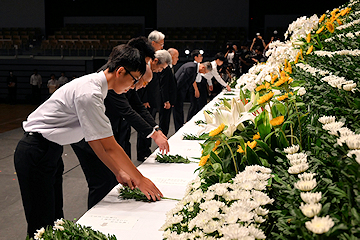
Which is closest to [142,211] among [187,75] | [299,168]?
[299,168]

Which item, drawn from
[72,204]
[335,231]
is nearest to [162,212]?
[335,231]

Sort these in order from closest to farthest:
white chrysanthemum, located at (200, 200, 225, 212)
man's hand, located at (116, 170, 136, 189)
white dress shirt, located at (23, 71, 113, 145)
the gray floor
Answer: white chrysanthemum, located at (200, 200, 225, 212) < white dress shirt, located at (23, 71, 113, 145) < man's hand, located at (116, 170, 136, 189) < the gray floor

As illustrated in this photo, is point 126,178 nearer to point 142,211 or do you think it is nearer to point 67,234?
point 142,211

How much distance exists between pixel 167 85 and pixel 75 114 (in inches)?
131

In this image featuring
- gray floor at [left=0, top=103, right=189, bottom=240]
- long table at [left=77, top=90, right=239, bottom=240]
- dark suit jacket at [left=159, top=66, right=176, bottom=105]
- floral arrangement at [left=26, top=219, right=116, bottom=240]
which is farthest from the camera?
dark suit jacket at [left=159, top=66, right=176, bottom=105]

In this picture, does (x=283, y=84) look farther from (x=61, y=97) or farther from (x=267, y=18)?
(x=267, y=18)

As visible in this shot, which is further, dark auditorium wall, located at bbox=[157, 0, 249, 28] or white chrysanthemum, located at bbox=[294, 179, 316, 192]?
dark auditorium wall, located at bbox=[157, 0, 249, 28]

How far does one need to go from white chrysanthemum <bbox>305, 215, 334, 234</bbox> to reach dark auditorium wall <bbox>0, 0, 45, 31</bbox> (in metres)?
16.1

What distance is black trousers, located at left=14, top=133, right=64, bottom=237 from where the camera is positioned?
168cm

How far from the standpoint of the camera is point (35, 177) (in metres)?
1.70

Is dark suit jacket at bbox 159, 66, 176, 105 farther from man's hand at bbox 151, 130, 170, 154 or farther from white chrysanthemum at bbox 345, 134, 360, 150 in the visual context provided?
white chrysanthemum at bbox 345, 134, 360, 150

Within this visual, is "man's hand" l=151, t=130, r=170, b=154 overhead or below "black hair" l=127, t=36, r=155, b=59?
below

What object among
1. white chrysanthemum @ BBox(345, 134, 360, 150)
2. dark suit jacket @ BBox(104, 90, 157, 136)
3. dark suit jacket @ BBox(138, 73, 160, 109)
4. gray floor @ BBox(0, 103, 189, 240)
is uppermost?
white chrysanthemum @ BBox(345, 134, 360, 150)

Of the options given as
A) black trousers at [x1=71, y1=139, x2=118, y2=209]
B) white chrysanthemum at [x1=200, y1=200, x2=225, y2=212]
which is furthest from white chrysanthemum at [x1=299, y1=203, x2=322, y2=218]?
black trousers at [x1=71, y1=139, x2=118, y2=209]
